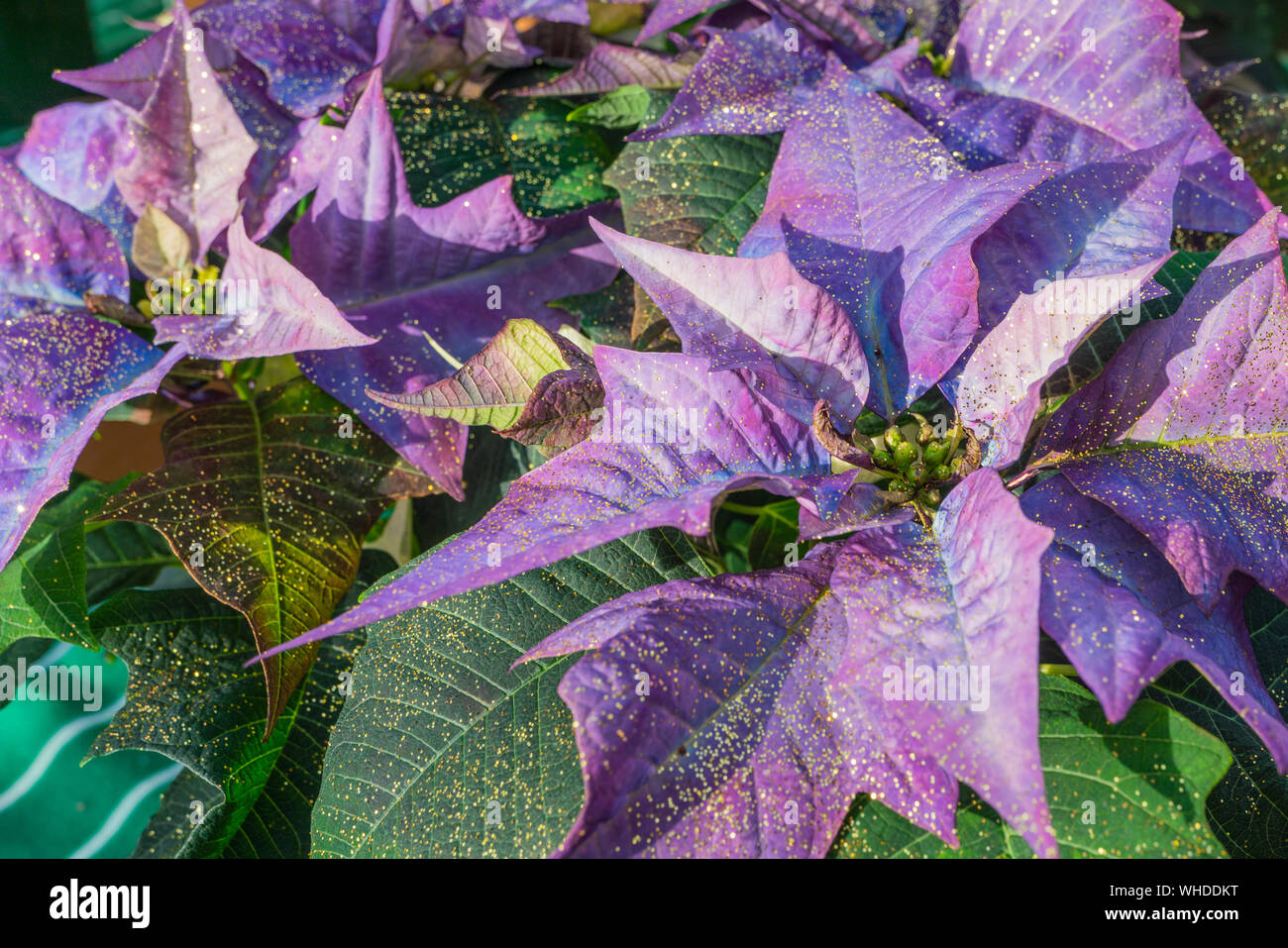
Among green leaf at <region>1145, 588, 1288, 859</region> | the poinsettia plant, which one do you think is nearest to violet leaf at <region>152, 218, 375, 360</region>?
the poinsettia plant

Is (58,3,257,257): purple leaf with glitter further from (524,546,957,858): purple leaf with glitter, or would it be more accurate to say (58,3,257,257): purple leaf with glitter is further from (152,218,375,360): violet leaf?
(524,546,957,858): purple leaf with glitter

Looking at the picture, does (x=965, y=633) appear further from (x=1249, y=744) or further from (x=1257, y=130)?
(x=1257, y=130)

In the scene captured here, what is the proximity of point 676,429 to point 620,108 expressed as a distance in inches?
10.5

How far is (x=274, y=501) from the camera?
422 mm

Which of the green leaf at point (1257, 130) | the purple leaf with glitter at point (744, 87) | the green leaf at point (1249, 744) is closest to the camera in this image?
the green leaf at point (1249, 744)

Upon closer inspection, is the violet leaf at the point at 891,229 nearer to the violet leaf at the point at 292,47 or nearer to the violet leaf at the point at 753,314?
the violet leaf at the point at 753,314

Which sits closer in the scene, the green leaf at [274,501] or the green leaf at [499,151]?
the green leaf at [274,501]

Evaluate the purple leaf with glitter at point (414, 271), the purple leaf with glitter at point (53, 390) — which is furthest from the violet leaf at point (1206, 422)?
the purple leaf with glitter at point (53, 390)

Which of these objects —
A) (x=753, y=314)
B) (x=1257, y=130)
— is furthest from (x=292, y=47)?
(x=1257, y=130)

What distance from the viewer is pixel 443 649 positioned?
37 centimetres

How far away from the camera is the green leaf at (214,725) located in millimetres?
412

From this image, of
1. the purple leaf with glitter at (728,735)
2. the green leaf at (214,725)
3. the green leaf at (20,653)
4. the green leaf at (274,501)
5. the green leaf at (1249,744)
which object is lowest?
the green leaf at (20,653)

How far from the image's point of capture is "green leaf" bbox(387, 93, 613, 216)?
494mm

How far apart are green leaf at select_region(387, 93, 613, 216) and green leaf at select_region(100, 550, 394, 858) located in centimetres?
23
